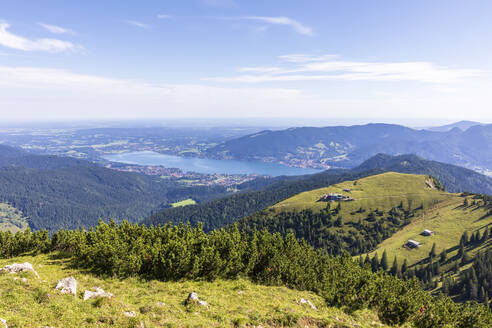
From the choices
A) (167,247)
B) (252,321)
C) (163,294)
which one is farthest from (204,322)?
(167,247)

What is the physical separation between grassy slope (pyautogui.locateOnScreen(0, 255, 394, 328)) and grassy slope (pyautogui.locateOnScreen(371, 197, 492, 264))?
133 metres

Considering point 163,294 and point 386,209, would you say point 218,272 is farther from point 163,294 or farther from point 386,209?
point 386,209

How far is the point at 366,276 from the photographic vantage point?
4278cm

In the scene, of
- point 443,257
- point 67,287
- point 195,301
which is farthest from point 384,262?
point 67,287

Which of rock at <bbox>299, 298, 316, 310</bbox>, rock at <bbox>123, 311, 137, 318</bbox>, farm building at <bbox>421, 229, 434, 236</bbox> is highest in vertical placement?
rock at <bbox>123, 311, 137, 318</bbox>

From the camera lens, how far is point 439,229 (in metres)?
159

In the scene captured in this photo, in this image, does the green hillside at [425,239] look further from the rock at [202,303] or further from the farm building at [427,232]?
the rock at [202,303]

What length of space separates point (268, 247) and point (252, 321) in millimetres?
21973

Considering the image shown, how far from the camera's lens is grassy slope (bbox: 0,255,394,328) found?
19.8 meters

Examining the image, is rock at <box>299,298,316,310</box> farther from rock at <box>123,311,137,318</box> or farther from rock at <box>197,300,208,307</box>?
rock at <box>123,311,137,318</box>

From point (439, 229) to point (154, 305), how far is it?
642ft

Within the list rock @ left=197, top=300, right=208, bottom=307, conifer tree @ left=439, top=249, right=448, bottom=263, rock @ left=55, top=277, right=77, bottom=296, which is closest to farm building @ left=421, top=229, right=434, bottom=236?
conifer tree @ left=439, top=249, right=448, bottom=263

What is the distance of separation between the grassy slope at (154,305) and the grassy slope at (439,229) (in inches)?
5250

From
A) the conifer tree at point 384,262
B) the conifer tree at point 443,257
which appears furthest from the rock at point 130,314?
the conifer tree at point 443,257
